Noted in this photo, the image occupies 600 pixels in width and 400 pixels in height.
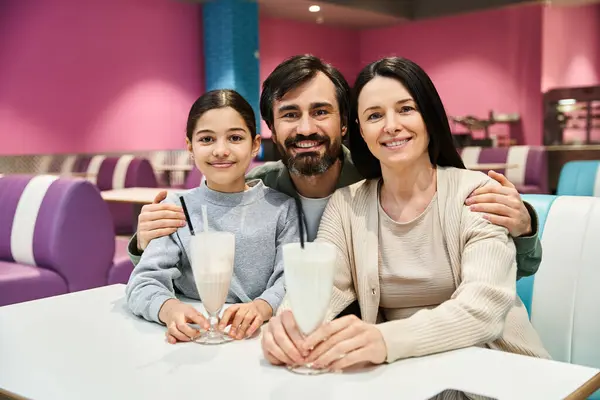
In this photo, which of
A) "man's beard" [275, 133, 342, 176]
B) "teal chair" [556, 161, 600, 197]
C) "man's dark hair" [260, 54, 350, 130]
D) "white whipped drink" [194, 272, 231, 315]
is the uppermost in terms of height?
"man's dark hair" [260, 54, 350, 130]

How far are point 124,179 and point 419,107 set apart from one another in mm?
5633

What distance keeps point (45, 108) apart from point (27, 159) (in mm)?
658

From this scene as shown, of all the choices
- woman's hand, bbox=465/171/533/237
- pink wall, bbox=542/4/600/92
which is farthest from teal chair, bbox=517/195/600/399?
pink wall, bbox=542/4/600/92

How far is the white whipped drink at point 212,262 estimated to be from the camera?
3.68ft

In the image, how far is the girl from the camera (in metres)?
1.52

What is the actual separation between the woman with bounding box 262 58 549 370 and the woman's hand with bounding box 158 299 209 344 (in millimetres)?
307

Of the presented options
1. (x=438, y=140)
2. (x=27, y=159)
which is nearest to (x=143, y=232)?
(x=438, y=140)

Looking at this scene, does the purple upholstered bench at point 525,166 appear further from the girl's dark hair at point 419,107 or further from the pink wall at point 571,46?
the girl's dark hair at point 419,107

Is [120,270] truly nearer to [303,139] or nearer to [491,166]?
[303,139]

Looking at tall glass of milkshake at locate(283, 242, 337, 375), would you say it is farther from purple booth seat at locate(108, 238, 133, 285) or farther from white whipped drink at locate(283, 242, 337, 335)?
purple booth seat at locate(108, 238, 133, 285)

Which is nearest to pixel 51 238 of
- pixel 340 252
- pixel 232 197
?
pixel 232 197

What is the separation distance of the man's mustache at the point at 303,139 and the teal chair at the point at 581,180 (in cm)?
159

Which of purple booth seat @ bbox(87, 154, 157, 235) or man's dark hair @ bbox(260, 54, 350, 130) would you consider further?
purple booth seat @ bbox(87, 154, 157, 235)

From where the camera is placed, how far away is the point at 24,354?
44.8 inches
